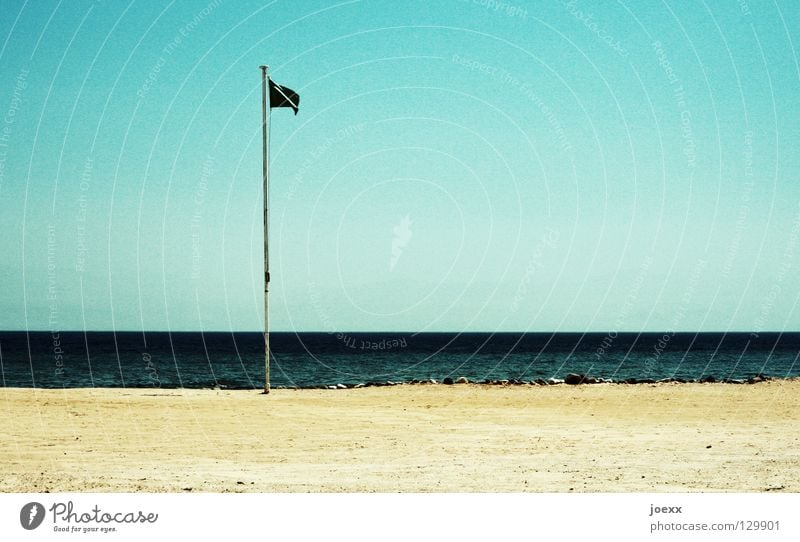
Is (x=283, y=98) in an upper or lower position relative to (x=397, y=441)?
upper

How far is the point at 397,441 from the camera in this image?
13672mm

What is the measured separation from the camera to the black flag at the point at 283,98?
2111cm

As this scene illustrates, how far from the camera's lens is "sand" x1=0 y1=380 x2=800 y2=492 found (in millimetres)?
9977

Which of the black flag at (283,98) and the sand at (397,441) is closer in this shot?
the sand at (397,441)

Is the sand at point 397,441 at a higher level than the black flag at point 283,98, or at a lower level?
lower

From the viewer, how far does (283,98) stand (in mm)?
21141

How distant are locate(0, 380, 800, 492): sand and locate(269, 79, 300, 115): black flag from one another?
8109mm

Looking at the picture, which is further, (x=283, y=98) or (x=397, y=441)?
(x=283, y=98)

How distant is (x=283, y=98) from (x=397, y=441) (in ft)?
37.2

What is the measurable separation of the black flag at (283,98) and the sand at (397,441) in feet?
26.6

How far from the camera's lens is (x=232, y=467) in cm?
1112
